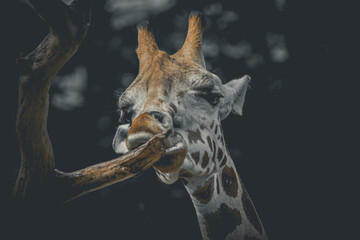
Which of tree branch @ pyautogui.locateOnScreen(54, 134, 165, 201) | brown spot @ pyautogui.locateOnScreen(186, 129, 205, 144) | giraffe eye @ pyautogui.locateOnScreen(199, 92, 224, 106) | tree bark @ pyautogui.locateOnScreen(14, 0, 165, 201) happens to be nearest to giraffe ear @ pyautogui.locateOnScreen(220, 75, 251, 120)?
giraffe eye @ pyautogui.locateOnScreen(199, 92, 224, 106)

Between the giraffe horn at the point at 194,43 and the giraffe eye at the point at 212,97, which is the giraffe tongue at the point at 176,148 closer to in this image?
the giraffe eye at the point at 212,97

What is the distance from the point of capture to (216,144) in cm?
178

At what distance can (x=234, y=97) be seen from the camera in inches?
84.5

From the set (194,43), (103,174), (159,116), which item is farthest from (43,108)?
(194,43)

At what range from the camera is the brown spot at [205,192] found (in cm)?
177

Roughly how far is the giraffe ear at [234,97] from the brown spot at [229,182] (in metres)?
0.33

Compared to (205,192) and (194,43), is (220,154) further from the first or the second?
(194,43)

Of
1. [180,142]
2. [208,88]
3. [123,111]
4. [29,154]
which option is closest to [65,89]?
[123,111]

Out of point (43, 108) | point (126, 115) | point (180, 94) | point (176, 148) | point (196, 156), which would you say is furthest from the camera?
point (126, 115)

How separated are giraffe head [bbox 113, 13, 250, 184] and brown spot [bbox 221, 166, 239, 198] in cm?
15

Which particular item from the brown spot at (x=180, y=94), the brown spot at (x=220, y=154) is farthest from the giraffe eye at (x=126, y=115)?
the brown spot at (x=220, y=154)

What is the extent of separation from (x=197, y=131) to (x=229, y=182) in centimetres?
46

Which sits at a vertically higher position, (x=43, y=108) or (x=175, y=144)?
(x=43, y=108)

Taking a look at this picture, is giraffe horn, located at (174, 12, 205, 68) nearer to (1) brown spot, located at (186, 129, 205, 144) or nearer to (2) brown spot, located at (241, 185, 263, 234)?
(1) brown spot, located at (186, 129, 205, 144)
